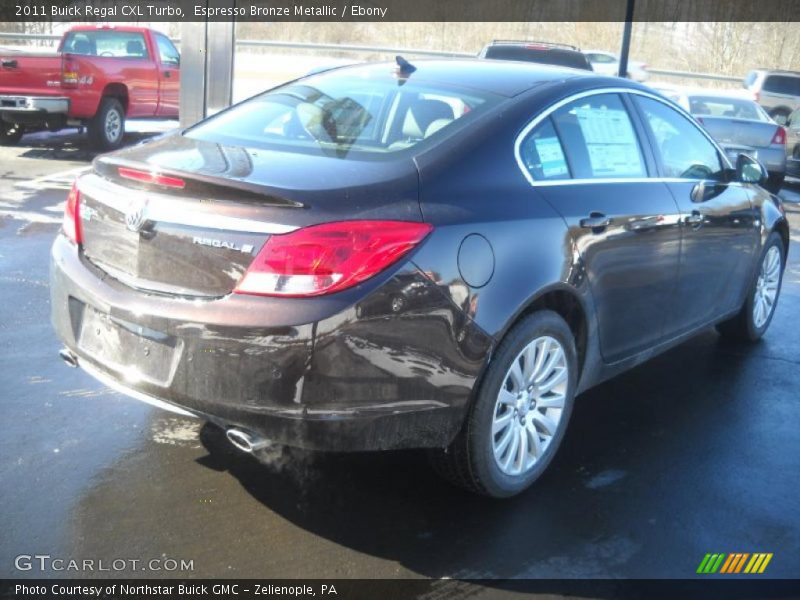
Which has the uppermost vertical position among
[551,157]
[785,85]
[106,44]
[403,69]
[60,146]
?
[403,69]

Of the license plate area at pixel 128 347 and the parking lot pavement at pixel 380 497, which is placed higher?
the license plate area at pixel 128 347

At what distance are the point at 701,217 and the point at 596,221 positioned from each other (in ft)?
3.55

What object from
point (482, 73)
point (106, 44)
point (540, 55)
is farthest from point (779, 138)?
point (482, 73)

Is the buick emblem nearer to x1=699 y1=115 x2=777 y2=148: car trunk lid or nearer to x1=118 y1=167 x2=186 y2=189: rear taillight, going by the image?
x1=118 y1=167 x2=186 y2=189: rear taillight

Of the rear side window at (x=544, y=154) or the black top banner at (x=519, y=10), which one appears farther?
the black top banner at (x=519, y=10)

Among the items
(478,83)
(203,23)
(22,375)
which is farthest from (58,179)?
(478,83)

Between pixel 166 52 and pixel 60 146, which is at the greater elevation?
pixel 166 52

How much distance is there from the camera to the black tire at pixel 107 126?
1323 cm

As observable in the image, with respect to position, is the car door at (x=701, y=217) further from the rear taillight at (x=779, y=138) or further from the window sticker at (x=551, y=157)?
the rear taillight at (x=779, y=138)

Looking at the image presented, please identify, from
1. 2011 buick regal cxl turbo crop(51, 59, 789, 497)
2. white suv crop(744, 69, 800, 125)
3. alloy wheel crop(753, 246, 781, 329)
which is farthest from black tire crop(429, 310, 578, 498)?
white suv crop(744, 69, 800, 125)

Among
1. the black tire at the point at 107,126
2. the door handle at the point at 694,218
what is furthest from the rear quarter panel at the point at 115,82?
the door handle at the point at 694,218

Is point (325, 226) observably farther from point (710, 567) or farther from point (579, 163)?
point (710, 567)

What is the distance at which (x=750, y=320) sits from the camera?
588 cm

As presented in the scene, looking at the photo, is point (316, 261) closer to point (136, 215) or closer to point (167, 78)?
point (136, 215)
